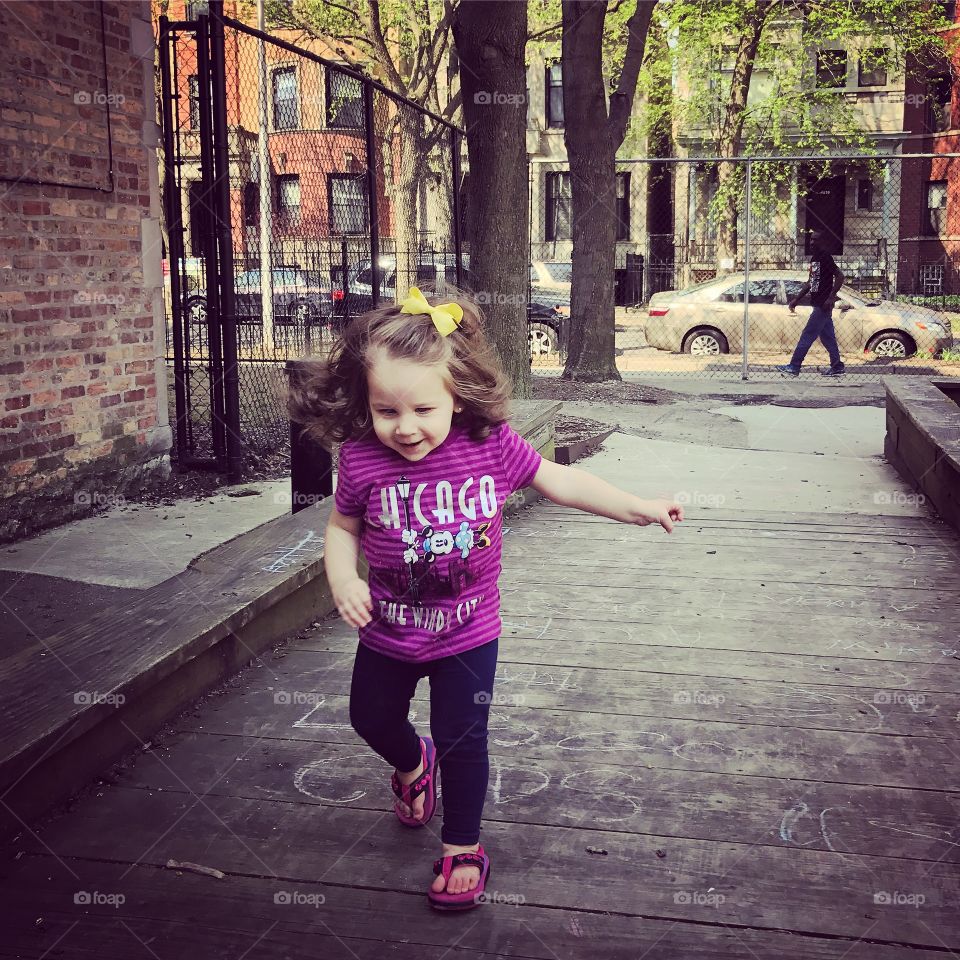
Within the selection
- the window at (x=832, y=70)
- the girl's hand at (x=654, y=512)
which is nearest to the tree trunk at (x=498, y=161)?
the girl's hand at (x=654, y=512)

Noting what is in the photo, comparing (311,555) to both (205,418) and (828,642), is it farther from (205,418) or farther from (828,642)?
(205,418)

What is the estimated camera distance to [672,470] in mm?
8359

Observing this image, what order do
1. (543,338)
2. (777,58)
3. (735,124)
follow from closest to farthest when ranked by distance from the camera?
1. (543,338)
2. (735,124)
3. (777,58)

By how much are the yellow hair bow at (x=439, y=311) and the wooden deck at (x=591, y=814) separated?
1281mm

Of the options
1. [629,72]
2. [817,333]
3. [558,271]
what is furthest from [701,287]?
[629,72]

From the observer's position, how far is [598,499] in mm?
2758

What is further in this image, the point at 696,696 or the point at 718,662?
the point at 718,662

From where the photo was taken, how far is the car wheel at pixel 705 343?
18141 mm

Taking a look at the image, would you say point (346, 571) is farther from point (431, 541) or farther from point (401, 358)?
point (401, 358)

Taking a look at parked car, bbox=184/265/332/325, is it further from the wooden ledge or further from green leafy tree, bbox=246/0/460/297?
the wooden ledge

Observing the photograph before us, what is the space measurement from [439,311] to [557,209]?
110 ft

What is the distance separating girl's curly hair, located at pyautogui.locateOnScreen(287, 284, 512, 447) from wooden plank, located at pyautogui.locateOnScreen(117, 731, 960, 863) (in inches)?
39.1

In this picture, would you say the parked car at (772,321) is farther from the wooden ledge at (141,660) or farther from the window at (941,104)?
the window at (941,104)

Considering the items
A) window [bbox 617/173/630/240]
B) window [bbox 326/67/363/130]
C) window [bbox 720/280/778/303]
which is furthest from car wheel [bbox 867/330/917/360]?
window [bbox 617/173/630/240]
